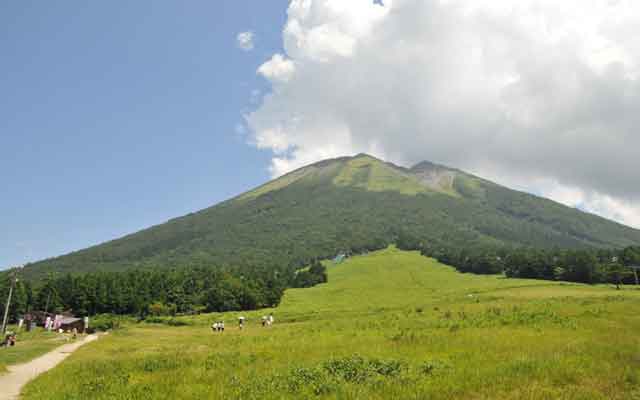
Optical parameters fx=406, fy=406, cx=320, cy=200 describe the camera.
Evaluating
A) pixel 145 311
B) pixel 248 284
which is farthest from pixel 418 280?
pixel 145 311

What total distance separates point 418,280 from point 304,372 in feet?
377

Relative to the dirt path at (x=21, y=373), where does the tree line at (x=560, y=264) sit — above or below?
above

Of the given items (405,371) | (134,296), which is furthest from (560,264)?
(405,371)

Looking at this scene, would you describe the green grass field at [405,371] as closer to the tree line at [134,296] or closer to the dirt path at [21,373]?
the dirt path at [21,373]

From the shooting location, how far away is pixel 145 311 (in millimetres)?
103000

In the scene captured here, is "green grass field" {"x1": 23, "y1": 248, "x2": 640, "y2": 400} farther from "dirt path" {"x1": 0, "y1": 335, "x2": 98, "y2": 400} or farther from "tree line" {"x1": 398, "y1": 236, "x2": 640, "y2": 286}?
"tree line" {"x1": 398, "y1": 236, "x2": 640, "y2": 286}

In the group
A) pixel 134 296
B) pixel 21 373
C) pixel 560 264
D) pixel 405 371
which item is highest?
pixel 560 264

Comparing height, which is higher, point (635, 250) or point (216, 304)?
point (635, 250)

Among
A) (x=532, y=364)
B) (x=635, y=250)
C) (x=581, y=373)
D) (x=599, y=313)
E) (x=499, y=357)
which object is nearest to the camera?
(x=581, y=373)

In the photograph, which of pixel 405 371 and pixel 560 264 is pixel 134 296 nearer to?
pixel 405 371

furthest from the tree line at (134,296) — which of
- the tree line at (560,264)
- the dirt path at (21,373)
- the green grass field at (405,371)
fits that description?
the green grass field at (405,371)

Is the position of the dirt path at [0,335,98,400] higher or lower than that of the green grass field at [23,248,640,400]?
lower

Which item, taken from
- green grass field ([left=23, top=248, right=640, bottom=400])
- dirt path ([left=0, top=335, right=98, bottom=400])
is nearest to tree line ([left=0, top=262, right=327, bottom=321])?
dirt path ([left=0, top=335, right=98, bottom=400])

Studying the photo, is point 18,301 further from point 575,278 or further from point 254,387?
point 575,278
